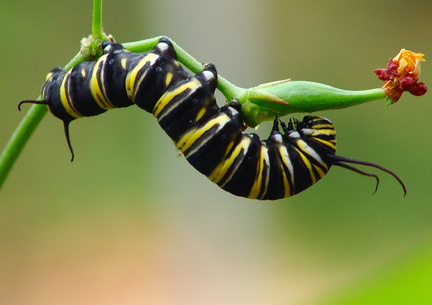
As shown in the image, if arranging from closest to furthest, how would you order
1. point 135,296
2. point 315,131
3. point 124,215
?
point 315,131 → point 135,296 → point 124,215

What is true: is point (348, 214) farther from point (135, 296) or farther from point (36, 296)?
point (36, 296)

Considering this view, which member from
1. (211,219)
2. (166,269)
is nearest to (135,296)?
(166,269)

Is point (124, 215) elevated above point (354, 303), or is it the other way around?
point (124, 215)

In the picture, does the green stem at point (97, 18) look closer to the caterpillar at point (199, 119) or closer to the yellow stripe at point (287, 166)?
the caterpillar at point (199, 119)

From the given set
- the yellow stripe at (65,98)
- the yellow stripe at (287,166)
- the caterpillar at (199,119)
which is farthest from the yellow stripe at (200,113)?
the yellow stripe at (65,98)

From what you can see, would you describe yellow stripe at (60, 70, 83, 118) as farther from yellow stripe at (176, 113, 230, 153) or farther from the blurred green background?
the blurred green background

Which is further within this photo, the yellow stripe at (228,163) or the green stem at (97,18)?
the yellow stripe at (228,163)
